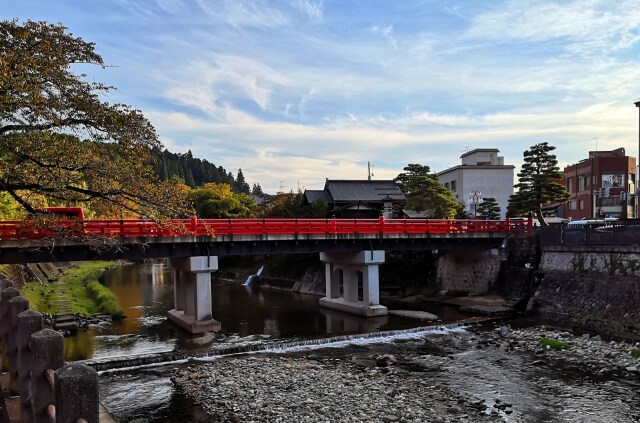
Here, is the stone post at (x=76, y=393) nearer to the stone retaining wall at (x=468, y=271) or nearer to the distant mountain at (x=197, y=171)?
the stone retaining wall at (x=468, y=271)

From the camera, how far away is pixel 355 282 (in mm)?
36844

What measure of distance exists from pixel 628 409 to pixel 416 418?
6909 mm

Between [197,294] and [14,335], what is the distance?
22.9 m

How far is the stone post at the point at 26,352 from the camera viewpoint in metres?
4.97

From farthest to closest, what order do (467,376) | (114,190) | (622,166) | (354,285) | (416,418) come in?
(622,166) < (354,285) < (467,376) < (416,418) < (114,190)

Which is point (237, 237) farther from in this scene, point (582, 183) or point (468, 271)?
point (582, 183)

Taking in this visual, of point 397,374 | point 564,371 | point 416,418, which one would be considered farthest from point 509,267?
point 416,418

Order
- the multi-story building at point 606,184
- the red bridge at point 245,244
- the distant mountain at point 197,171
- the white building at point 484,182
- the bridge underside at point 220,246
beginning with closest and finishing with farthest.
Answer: the bridge underside at point 220,246 < the red bridge at point 245,244 < the multi-story building at point 606,184 < the white building at point 484,182 < the distant mountain at point 197,171

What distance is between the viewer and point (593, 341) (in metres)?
23.7

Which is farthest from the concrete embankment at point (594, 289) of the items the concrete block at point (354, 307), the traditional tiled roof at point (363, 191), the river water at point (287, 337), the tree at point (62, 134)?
the traditional tiled roof at point (363, 191)

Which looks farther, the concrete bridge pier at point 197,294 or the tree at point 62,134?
the concrete bridge pier at point 197,294

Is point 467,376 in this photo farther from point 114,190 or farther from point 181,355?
point 114,190

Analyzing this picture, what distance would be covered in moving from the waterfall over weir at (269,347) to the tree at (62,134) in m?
9.50

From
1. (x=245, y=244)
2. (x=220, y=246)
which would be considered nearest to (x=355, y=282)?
(x=245, y=244)
